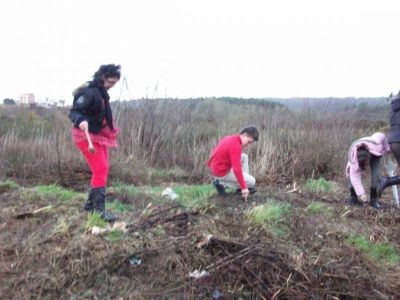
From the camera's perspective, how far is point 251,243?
180 inches

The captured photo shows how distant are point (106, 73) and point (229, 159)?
7.27ft

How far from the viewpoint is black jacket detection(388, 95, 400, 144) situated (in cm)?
643

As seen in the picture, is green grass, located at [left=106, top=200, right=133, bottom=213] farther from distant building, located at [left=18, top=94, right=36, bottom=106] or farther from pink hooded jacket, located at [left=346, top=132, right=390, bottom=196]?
distant building, located at [left=18, top=94, right=36, bottom=106]

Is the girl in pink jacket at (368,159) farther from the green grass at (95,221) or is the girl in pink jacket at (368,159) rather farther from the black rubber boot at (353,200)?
the green grass at (95,221)

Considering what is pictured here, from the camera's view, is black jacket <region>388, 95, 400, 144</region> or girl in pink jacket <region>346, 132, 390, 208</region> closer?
black jacket <region>388, 95, 400, 144</region>

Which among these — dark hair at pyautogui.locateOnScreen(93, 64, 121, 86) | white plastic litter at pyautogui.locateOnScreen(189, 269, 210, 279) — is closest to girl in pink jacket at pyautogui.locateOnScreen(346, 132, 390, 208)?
white plastic litter at pyautogui.locateOnScreen(189, 269, 210, 279)

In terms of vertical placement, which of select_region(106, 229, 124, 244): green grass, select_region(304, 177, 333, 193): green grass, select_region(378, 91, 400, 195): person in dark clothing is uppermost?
select_region(378, 91, 400, 195): person in dark clothing

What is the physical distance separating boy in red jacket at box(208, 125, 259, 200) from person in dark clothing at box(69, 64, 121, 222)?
1660 millimetres

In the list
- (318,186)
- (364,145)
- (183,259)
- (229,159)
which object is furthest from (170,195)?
(318,186)

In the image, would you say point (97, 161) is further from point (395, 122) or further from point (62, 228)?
point (395, 122)

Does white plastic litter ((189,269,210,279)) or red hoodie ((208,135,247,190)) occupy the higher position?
red hoodie ((208,135,247,190))

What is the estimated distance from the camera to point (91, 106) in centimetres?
488

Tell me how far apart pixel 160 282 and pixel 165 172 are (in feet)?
22.2

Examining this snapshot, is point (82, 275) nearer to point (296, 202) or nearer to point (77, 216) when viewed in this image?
point (77, 216)
